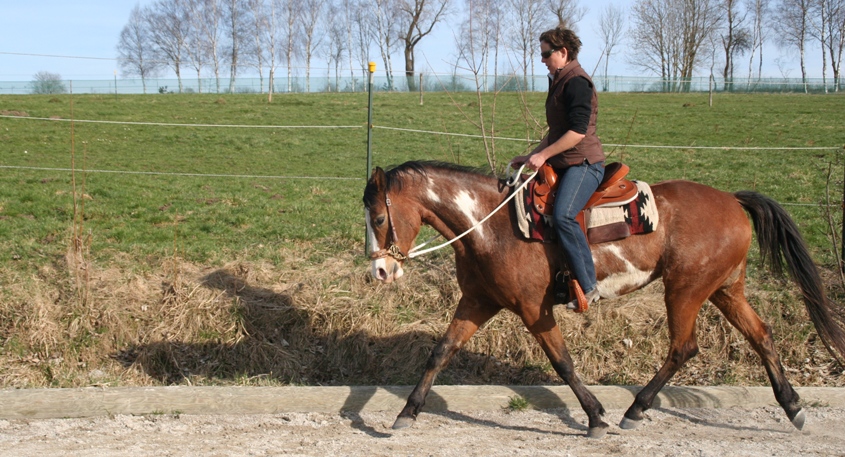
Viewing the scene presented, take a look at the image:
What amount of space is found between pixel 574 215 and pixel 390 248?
121 centimetres

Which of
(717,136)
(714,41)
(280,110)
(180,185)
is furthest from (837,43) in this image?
(180,185)

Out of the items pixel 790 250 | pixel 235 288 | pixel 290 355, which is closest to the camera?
pixel 790 250

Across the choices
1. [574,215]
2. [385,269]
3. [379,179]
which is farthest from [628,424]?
[379,179]

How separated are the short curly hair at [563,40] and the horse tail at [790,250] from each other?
1.76m

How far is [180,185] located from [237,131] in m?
7.98

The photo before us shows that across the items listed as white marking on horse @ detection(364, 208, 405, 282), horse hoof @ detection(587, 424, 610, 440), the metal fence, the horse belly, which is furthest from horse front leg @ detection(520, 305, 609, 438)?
the metal fence

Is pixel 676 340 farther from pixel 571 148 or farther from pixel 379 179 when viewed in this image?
pixel 379 179

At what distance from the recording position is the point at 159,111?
79.3 feet

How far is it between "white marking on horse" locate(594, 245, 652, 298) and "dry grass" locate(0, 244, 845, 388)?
185 centimetres

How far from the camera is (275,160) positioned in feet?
52.4

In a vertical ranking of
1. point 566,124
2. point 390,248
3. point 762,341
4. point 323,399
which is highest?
point 566,124

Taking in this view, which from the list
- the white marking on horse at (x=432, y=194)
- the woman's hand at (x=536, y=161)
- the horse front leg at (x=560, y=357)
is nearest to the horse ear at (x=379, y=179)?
the white marking on horse at (x=432, y=194)

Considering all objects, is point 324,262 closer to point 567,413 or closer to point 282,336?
point 282,336

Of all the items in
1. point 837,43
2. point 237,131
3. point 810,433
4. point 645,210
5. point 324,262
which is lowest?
point 810,433
